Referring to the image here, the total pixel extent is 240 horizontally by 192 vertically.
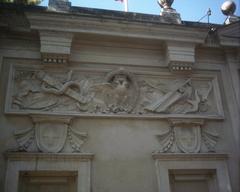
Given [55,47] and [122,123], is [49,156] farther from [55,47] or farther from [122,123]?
[55,47]

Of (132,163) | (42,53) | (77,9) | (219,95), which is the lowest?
(132,163)

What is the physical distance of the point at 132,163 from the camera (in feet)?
19.7

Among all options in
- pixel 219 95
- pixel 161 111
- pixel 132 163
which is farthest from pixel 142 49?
pixel 132 163

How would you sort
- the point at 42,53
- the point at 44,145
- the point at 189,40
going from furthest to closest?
the point at 189,40
the point at 42,53
the point at 44,145

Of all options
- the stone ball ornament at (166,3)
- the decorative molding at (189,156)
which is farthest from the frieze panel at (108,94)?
the stone ball ornament at (166,3)

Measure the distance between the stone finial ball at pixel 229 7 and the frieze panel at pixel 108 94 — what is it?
2.13m

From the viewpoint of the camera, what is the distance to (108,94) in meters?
6.53

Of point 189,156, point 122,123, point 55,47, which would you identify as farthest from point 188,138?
point 55,47

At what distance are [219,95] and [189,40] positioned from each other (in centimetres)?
133

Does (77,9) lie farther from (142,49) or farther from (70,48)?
(142,49)

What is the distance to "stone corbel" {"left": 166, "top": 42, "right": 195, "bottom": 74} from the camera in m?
6.91

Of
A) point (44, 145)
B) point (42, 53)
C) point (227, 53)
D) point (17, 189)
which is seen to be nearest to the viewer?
point (17, 189)

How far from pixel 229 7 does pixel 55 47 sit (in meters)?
4.39

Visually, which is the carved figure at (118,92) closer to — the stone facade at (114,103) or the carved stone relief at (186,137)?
the stone facade at (114,103)
